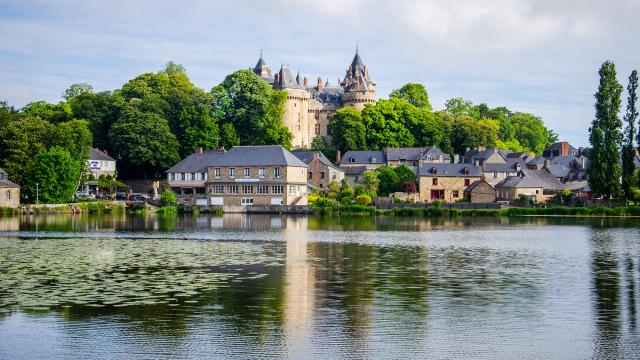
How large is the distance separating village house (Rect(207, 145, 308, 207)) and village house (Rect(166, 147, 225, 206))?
1.54m

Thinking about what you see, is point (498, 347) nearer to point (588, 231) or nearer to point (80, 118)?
point (588, 231)

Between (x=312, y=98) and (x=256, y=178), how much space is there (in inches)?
2111

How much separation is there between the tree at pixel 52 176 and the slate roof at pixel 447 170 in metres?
36.8

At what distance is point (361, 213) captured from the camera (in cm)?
7700

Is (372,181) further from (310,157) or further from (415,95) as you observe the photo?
(415,95)

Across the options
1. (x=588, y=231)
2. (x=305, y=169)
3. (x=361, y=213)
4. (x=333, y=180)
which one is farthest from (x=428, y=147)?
(x=588, y=231)

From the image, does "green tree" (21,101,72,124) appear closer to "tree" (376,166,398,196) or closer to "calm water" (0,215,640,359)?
"tree" (376,166,398,196)

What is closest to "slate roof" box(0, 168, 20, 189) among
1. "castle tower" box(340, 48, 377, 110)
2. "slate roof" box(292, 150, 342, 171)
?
"slate roof" box(292, 150, 342, 171)

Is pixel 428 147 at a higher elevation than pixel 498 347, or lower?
higher

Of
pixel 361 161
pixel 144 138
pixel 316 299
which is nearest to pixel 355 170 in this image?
pixel 361 161

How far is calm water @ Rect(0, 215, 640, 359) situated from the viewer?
1709cm

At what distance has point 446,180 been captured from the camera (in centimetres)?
9219

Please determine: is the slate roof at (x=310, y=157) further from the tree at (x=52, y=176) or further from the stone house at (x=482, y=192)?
the tree at (x=52, y=176)

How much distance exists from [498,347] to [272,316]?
564cm
